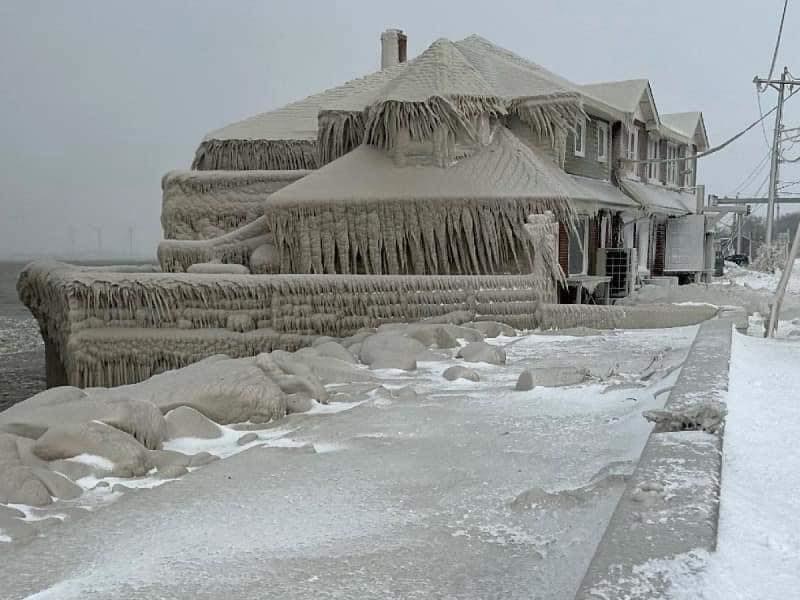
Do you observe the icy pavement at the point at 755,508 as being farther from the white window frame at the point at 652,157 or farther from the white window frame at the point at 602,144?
the white window frame at the point at 652,157

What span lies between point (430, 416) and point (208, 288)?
609 centimetres

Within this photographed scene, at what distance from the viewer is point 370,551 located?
3217mm

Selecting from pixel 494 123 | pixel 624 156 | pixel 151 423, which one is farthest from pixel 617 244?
pixel 151 423

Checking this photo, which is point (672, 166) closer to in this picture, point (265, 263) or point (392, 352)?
point (265, 263)

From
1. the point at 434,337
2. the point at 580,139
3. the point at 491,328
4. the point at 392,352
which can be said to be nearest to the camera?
the point at 392,352

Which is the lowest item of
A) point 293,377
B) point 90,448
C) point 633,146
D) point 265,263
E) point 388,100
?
point 90,448

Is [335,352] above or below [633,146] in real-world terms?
below

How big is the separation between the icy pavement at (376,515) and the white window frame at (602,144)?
50.3 feet

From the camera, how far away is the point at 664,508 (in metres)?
2.69

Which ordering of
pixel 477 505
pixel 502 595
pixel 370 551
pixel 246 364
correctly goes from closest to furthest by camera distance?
pixel 502 595
pixel 370 551
pixel 477 505
pixel 246 364

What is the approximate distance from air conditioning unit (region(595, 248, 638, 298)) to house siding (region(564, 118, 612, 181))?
215 cm

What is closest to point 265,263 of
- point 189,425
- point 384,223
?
point 384,223

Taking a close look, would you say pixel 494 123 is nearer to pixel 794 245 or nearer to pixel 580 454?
pixel 794 245

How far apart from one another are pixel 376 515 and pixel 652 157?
75.3ft
